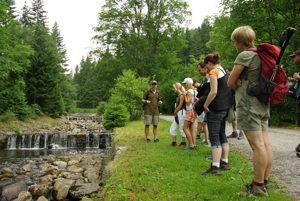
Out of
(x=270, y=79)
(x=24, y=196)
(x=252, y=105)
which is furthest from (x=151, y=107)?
(x=270, y=79)

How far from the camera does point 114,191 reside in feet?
11.2

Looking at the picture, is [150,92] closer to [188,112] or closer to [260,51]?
[188,112]

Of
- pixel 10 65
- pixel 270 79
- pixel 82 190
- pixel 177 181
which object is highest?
pixel 10 65

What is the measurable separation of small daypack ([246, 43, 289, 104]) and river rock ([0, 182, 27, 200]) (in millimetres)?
5978

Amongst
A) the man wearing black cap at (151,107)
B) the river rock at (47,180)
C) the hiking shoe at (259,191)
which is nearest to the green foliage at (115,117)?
the man wearing black cap at (151,107)

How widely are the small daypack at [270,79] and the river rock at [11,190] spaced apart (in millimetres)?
5978

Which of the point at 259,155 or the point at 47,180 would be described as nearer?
the point at 259,155

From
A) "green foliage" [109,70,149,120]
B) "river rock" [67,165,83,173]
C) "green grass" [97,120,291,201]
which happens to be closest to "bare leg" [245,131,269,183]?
"green grass" [97,120,291,201]

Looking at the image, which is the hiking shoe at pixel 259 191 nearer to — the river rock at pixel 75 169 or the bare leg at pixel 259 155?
the bare leg at pixel 259 155

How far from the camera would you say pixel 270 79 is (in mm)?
2527

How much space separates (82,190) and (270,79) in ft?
15.1

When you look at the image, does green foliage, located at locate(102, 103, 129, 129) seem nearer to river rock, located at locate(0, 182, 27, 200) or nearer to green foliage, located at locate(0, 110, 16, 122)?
green foliage, located at locate(0, 110, 16, 122)

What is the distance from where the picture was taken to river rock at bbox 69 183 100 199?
487 cm

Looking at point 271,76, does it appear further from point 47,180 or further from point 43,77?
point 43,77
